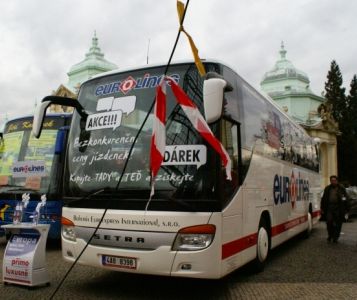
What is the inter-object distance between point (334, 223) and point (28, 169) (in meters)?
7.78

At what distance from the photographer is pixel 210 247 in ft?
19.6

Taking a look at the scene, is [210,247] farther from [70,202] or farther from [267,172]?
[267,172]

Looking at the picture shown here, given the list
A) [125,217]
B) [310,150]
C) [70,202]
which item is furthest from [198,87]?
[310,150]

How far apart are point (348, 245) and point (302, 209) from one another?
4.69ft

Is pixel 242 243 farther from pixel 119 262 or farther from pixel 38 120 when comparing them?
pixel 38 120

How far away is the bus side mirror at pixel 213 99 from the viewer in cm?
548

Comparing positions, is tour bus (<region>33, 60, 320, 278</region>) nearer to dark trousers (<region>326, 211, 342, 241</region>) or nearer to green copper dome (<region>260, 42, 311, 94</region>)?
dark trousers (<region>326, 211, 342, 241</region>)

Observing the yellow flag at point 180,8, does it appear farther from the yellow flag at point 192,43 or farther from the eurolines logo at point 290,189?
the eurolines logo at point 290,189

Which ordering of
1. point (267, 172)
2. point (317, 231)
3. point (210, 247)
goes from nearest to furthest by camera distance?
point (210, 247) → point (267, 172) → point (317, 231)

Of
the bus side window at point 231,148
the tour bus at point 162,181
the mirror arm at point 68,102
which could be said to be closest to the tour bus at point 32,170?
the mirror arm at point 68,102

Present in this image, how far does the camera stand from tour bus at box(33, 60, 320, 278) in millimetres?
5977

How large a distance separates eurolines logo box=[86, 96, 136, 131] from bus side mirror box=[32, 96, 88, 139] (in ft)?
0.77

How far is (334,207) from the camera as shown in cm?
1262

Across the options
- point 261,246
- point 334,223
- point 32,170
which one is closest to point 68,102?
point 261,246
